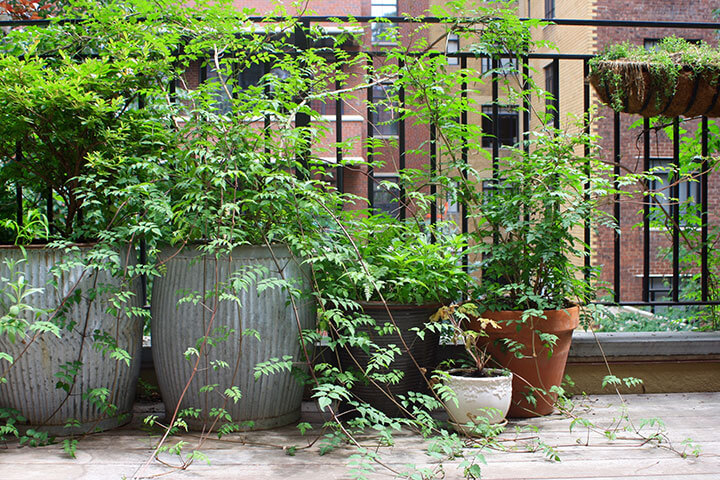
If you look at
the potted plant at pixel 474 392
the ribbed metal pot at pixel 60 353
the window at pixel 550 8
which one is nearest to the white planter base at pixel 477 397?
the potted plant at pixel 474 392

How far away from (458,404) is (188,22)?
1698 millimetres

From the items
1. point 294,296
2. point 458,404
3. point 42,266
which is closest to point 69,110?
point 42,266

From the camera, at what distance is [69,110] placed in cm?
196

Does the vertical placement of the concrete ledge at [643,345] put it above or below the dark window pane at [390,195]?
below

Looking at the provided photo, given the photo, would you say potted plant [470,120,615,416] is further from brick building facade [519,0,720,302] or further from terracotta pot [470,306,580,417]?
brick building facade [519,0,720,302]

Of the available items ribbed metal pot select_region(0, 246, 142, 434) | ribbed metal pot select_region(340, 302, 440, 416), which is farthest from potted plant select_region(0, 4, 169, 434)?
ribbed metal pot select_region(340, 302, 440, 416)

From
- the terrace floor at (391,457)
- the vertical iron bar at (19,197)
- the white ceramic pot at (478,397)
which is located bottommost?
the terrace floor at (391,457)

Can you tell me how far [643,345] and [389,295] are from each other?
1.14 metres

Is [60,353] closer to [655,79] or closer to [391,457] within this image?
[391,457]

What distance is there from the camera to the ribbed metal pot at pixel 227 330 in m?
1.92

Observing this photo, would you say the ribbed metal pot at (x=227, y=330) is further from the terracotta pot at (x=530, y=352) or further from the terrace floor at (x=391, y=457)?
the terracotta pot at (x=530, y=352)

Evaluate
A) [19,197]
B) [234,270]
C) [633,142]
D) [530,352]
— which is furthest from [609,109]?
[19,197]

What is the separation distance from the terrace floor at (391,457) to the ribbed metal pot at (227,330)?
0.12m

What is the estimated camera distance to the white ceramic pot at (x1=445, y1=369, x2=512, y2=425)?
6.34 feet
